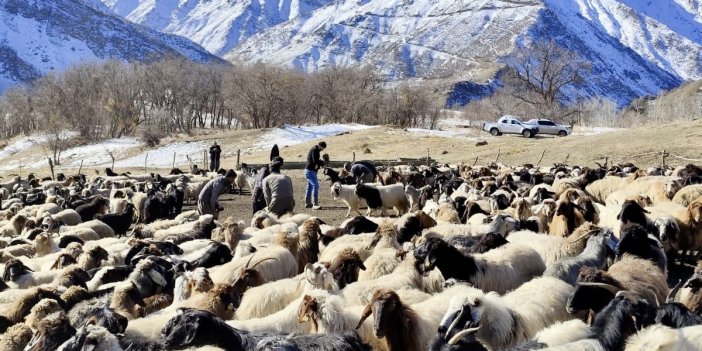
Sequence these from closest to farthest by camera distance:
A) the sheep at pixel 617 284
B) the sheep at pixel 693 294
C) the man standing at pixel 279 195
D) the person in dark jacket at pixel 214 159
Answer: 1. the sheep at pixel 617 284
2. the sheep at pixel 693 294
3. the man standing at pixel 279 195
4. the person in dark jacket at pixel 214 159

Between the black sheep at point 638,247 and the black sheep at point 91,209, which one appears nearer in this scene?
the black sheep at point 638,247

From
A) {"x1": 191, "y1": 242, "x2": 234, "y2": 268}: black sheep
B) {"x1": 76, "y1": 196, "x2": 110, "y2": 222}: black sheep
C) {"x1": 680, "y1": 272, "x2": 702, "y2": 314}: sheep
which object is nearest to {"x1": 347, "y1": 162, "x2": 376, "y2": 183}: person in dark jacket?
{"x1": 76, "y1": 196, "x2": 110, "y2": 222}: black sheep

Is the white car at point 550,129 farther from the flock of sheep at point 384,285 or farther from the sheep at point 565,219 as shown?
the sheep at point 565,219

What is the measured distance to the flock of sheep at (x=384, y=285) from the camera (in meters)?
4.60

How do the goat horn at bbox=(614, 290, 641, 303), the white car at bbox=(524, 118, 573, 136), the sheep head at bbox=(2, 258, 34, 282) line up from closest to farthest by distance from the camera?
1. the goat horn at bbox=(614, 290, 641, 303)
2. the sheep head at bbox=(2, 258, 34, 282)
3. the white car at bbox=(524, 118, 573, 136)

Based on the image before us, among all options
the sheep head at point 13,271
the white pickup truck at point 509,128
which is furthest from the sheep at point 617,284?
the white pickup truck at point 509,128

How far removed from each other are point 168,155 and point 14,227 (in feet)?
106

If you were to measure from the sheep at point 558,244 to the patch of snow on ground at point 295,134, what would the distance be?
122 feet

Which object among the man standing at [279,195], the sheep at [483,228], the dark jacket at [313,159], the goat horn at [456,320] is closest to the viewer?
the goat horn at [456,320]

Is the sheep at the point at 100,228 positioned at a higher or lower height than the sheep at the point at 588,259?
lower

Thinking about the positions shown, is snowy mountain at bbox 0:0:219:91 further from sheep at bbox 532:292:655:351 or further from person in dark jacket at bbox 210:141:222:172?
sheep at bbox 532:292:655:351

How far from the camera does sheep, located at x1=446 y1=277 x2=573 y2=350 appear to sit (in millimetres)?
4676

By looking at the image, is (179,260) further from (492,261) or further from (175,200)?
(175,200)

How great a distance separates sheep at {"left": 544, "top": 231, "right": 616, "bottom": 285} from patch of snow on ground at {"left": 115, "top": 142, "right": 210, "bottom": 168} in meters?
36.7
